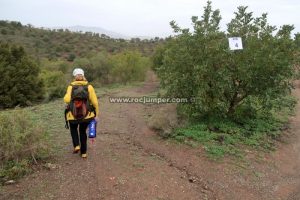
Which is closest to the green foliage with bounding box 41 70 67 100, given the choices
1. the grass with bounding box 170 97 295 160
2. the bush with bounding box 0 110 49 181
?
the grass with bounding box 170 97 295 160

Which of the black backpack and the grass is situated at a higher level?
the black backpack

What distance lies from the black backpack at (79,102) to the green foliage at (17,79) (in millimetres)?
12279

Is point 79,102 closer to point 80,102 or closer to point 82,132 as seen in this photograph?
point 80,102

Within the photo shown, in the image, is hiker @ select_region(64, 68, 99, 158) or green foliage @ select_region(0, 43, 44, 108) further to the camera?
green foliage @ select_region(0, 43, 44, 108)

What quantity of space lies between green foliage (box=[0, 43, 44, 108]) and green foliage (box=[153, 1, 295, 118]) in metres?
11.1

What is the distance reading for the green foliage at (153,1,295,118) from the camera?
27.1 ft

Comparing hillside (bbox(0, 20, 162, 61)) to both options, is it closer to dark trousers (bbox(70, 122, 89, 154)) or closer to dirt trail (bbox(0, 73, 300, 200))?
dirt trail (bbox(0, 73, 300, 200))

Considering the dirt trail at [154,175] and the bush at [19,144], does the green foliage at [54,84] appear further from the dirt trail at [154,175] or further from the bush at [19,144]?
the bush at [19,144]

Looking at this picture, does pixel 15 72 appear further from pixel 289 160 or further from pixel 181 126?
pixel 289 160

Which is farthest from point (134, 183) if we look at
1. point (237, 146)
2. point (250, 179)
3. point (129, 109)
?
point (129, 109)

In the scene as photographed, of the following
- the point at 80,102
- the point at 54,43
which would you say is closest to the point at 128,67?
the point at 80,102

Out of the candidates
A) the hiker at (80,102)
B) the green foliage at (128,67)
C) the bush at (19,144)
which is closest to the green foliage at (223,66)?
the hiker at (80,102)

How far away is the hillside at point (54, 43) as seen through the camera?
124 ft

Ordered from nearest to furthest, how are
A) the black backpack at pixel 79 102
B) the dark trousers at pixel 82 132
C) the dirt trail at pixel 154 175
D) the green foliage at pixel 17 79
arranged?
the dirt trail at pixel 154 175 → the black backpack at pixel 79 102 → the dark trousers at pixel 82 132 → the green foliage at pixel 17 79
